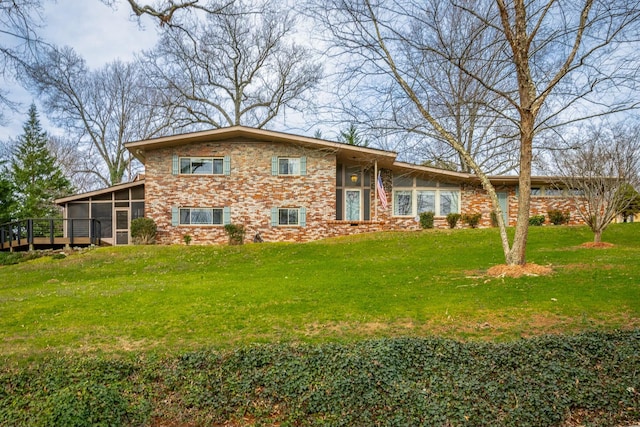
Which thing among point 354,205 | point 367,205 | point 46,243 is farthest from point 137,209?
point 367,205

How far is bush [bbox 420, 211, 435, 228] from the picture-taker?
19.2 metres

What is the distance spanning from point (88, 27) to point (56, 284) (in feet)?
21.0

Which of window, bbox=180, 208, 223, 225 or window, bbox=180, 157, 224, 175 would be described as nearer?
window, bbox=180, 208, 223, 225

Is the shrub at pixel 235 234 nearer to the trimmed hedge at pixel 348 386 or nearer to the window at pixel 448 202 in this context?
the window at pixel 448 202

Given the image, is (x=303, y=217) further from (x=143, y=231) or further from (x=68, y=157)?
(x=68, y=157)

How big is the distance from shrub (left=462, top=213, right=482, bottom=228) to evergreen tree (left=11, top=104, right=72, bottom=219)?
26679 mm

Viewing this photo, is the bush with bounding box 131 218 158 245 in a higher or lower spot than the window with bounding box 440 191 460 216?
lower

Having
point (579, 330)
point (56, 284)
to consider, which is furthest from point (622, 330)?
point (56, 284)

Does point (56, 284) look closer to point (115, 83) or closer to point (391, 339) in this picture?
point (391, 339)

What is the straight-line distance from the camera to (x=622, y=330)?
5074mm

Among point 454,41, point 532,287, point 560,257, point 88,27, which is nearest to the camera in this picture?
point 532,287

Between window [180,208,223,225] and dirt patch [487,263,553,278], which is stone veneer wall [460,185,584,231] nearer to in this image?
window [180,208,223,225]

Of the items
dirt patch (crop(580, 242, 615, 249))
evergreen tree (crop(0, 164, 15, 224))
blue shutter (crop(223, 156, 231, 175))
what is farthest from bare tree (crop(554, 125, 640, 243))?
evergreen tree (crop(0, 164, 15, 224))

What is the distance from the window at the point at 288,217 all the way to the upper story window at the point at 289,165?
1685mm
